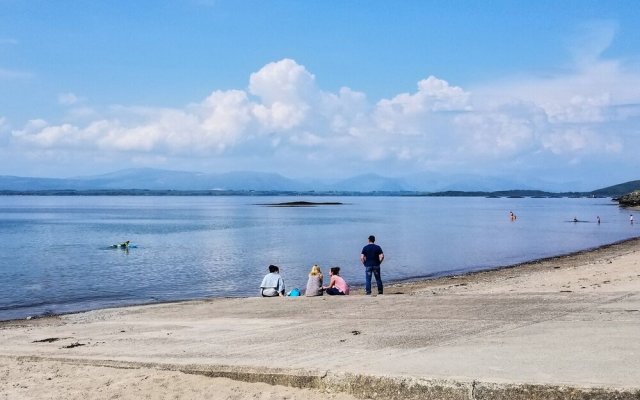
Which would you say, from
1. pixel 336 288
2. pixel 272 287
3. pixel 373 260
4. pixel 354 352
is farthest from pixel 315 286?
pixel 354 352

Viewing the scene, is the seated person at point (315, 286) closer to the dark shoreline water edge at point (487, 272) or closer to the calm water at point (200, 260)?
the dark shoreline water edge at point (487, 272)

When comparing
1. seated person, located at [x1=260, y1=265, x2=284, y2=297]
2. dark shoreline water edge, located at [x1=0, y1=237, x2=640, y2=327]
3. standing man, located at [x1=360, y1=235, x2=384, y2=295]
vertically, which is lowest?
dark shoreline water edge, located at [x1=0, y1=237, x2=640, y2=327]

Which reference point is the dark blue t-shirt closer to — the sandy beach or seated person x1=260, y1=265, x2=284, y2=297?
seated person x1=260, y1=265, x2=284, y2=297

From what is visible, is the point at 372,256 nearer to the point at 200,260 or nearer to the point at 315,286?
the point at 315,286

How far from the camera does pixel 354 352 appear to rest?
35.2 ft

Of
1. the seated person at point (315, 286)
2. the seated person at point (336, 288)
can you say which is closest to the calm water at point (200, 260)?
the seated person at point (315, 286)

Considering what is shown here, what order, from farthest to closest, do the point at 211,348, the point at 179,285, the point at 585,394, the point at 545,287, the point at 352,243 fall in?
the point at 352,243
the point at 179,285
the point at 545,287
the point at 211,348
the point at 585,394

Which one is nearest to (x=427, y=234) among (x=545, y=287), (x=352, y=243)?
(x=352, y=243)

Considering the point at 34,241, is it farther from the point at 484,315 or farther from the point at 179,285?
the point at 484,315

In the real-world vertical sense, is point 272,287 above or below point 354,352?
below

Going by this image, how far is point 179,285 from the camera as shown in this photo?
31641mm

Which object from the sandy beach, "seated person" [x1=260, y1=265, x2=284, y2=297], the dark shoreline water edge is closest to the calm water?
the dark shoreline water edge

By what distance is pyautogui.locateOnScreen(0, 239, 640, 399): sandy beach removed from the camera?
339 inches

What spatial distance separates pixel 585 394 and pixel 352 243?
5035 centimetres
